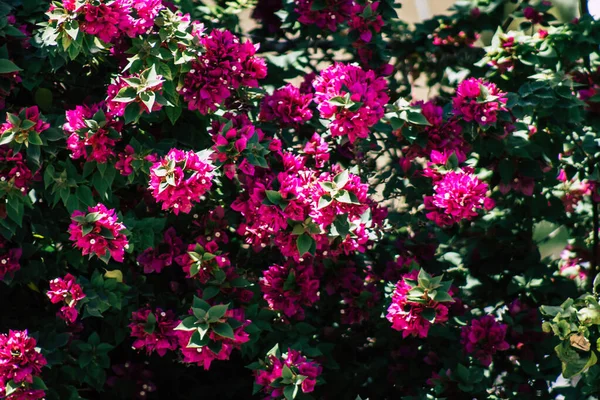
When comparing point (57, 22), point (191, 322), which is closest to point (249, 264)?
point (191, 322)

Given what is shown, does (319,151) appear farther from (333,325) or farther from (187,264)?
(333,325)

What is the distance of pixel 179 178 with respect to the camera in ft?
6.41

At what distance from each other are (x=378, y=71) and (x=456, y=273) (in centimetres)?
75

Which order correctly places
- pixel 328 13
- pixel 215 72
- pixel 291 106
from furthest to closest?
pixel 328 13 → pixel 291 106 → pixel 215 72

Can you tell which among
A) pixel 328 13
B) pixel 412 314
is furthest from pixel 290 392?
pixel 328 13

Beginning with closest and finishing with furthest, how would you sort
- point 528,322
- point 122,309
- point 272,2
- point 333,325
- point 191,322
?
point 191,322, point 122,309, point 528,322, point 333,325, point 272,2

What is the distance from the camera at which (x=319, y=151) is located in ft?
7.57

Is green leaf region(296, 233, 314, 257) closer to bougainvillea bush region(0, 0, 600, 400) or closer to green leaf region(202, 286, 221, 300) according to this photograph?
bougainvillea bush region(0, 0, 600, 400)

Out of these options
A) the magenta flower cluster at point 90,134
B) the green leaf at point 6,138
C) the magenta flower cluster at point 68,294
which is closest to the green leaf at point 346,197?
the magenta flower cluster at point 90,134

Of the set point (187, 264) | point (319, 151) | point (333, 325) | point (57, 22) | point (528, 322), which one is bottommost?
point (333, 325)

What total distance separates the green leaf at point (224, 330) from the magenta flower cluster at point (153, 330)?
221 mm

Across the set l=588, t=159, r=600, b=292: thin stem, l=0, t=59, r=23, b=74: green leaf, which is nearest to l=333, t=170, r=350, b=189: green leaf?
l=0, t=59, r=23, b=74: green leaf

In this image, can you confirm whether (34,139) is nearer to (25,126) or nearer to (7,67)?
(25,126)

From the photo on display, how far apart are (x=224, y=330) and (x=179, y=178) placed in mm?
403
